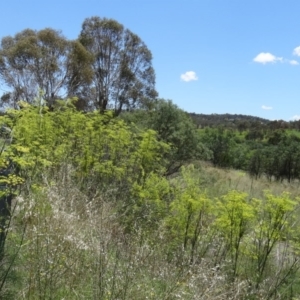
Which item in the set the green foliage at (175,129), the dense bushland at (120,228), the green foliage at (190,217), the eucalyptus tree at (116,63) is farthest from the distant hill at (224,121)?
the green foliage at (190,217)

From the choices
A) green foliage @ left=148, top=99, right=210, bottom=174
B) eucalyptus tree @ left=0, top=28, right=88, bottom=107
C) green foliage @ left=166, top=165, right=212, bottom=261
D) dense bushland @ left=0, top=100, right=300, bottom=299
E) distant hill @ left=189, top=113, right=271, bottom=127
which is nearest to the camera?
dense bushland @ left=0, top=100, right=300, bottom=299

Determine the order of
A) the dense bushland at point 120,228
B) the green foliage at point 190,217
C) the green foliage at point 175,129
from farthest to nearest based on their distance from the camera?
the green foliage at point 175,129 < the green foliage at point 190,217 < the dense bushland at point 120,228

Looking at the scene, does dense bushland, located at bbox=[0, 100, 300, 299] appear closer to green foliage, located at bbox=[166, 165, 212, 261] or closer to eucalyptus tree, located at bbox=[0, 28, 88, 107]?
green foliage, located at bbox=[166, 165, 212, 261]

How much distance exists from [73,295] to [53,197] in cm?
169

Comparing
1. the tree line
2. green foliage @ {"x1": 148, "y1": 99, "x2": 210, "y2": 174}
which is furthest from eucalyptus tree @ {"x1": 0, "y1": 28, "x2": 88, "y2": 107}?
green foliage @ {"x1": 148, "y1": 99, "x2": 210, "y2": 174}

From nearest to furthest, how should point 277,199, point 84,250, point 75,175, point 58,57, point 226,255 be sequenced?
1. point 84,250
2. point 277,199
3. point 226,255
4. point 75,175
5. point 58,57

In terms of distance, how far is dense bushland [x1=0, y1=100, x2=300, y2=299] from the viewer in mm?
3156

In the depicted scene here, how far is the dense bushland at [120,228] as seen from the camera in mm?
3156

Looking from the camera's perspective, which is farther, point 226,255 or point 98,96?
point 98,96

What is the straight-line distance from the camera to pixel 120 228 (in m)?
5.18

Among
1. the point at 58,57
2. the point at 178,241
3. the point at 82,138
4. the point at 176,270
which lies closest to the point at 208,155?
the point at 82,138

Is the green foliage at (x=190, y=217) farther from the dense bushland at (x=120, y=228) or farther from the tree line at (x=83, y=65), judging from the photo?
the tree line at (x=83, y=65)

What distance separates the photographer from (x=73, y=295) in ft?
10.8

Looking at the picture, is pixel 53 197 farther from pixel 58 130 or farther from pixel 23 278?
pixel 58 130
